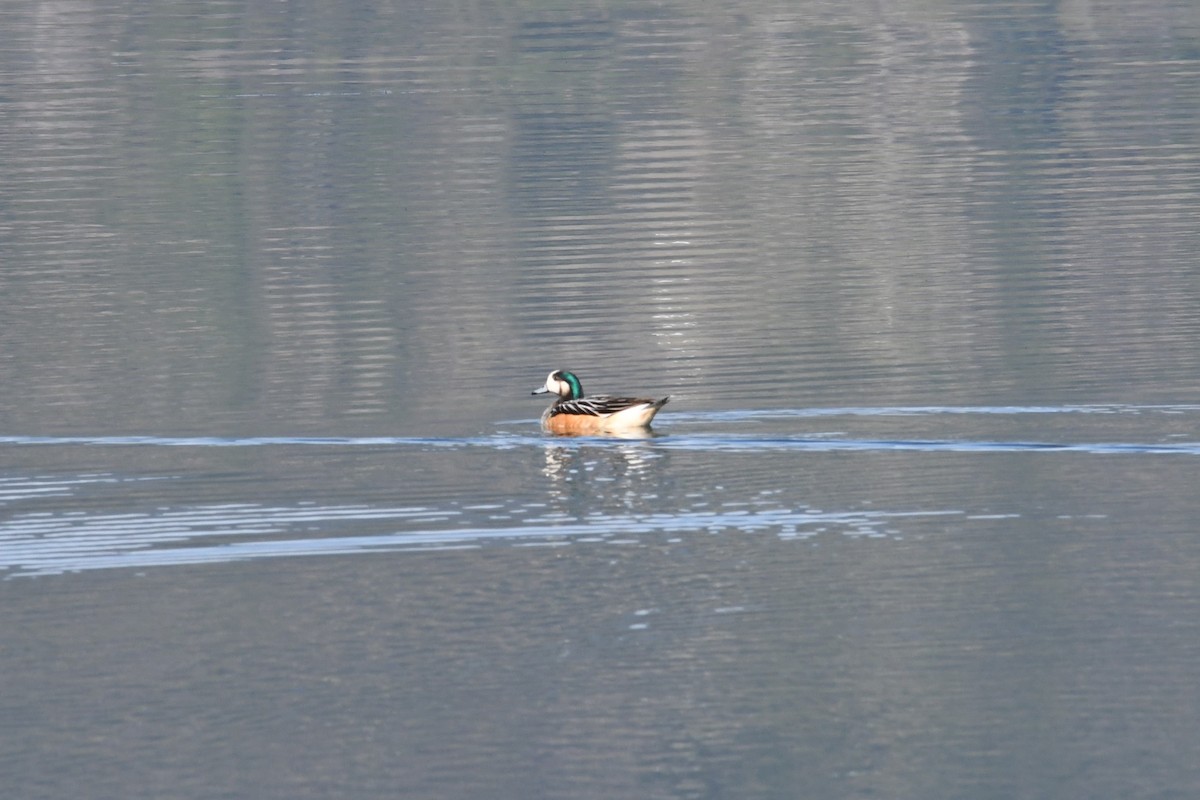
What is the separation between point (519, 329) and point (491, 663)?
12452 mm

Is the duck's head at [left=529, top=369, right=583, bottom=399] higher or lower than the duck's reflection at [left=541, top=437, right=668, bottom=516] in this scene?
higher

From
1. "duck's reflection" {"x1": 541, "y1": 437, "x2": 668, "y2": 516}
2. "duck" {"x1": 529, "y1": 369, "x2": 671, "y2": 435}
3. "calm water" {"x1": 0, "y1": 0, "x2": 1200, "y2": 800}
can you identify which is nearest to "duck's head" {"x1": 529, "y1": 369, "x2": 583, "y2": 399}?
"duck" {"x1": 529, "y1": 369, "x2": 671, "y2": 435}

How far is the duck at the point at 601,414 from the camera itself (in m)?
18.3

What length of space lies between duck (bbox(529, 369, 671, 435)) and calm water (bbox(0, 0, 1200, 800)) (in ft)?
0.62

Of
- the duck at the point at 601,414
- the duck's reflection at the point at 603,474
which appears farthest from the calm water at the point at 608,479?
the duck at the point at 601,414

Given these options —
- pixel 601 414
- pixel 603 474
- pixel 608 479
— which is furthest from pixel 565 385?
pixel 608 479

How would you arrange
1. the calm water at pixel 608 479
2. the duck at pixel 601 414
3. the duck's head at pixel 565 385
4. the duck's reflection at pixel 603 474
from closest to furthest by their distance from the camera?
the calm water at pixel 608 479, the duck's reflection at pixel 603 474, the duck at pixel 601 414, the duck's head at pixel 565 385

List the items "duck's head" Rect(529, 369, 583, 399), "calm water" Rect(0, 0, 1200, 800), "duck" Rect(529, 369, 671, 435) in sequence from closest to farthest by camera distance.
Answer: "calm water" Rect(0, 0, 1200, 800), "duck" Rect(529, 369, 671, 435), "duck's head" Rect(529, 369, 583, 399)

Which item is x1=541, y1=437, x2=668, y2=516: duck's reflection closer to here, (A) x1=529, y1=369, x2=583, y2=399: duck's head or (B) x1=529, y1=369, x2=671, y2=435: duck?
(B) x1=529, y1=369, x2=671, y2=435: duck

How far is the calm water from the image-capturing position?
1117 centimetres

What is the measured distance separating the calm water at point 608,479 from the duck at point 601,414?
190 millimetres

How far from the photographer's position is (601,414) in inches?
730

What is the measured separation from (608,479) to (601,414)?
168 centimetres

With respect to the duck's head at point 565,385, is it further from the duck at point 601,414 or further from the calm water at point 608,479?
the calm water at point 608,479
